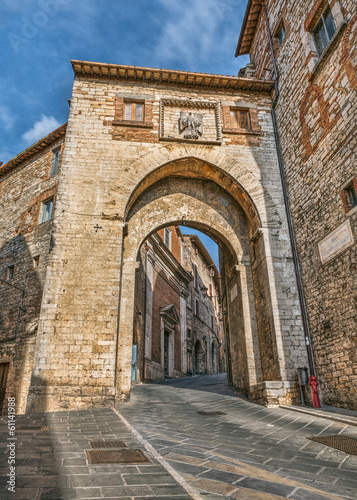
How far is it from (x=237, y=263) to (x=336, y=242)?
10.7 ft

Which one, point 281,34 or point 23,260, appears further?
point 23,260

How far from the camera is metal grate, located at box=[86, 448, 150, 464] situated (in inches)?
115

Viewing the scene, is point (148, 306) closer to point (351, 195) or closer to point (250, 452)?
point (351, 195)

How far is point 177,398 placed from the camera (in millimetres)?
8227

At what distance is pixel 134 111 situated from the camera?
1002 cm

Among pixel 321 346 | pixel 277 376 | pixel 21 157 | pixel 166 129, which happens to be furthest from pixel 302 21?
pixel 21 157

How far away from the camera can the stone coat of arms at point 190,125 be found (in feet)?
31.5

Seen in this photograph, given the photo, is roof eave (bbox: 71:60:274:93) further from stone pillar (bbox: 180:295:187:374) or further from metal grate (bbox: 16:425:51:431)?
stone pillar (bbox: 180:295:187:374)

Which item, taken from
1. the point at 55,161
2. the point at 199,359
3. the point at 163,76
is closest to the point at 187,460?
the point at 163,76

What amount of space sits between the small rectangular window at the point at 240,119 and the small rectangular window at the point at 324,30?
2.64 m

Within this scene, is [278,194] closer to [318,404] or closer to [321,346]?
[321,346]

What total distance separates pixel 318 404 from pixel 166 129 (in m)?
7.68

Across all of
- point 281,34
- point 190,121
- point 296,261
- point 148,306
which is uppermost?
point 281,34

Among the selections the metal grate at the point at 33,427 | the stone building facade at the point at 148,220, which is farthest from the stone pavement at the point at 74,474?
the stone building facade at the point at 148,220
